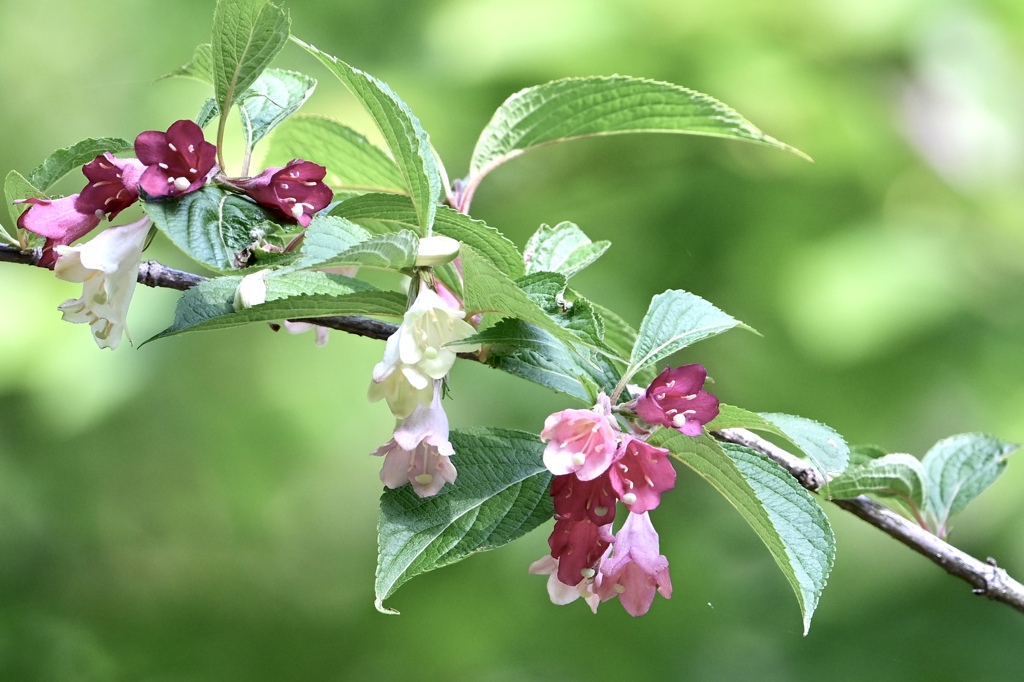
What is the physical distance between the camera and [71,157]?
1.99 feet

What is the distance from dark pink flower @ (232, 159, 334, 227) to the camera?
22.1 inches

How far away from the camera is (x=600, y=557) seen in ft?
2.06

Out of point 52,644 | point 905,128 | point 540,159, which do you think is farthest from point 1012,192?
point 52,644

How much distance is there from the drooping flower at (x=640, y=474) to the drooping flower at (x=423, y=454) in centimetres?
11

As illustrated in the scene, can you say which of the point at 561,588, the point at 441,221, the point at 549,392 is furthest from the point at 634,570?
the point at 549,392

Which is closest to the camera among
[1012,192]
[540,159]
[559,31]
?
[559,31]

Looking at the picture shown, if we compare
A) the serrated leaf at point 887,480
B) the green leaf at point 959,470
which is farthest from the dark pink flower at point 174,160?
the green leaf at point 959,470

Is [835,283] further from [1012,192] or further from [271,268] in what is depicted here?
[271,268]

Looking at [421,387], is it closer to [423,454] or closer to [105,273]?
[423,454]

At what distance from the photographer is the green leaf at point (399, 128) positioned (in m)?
0.51

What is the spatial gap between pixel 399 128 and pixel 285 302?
0.12 meters

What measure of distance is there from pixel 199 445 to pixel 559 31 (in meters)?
1.30

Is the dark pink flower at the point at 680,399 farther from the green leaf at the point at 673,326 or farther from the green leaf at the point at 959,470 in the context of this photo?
the green leaf at the point at 959,470

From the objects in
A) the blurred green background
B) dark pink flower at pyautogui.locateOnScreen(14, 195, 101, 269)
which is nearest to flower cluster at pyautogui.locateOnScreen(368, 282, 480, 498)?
dark pink flower at pyautogui.locateOnScreen(14, 195, 101, 269)
